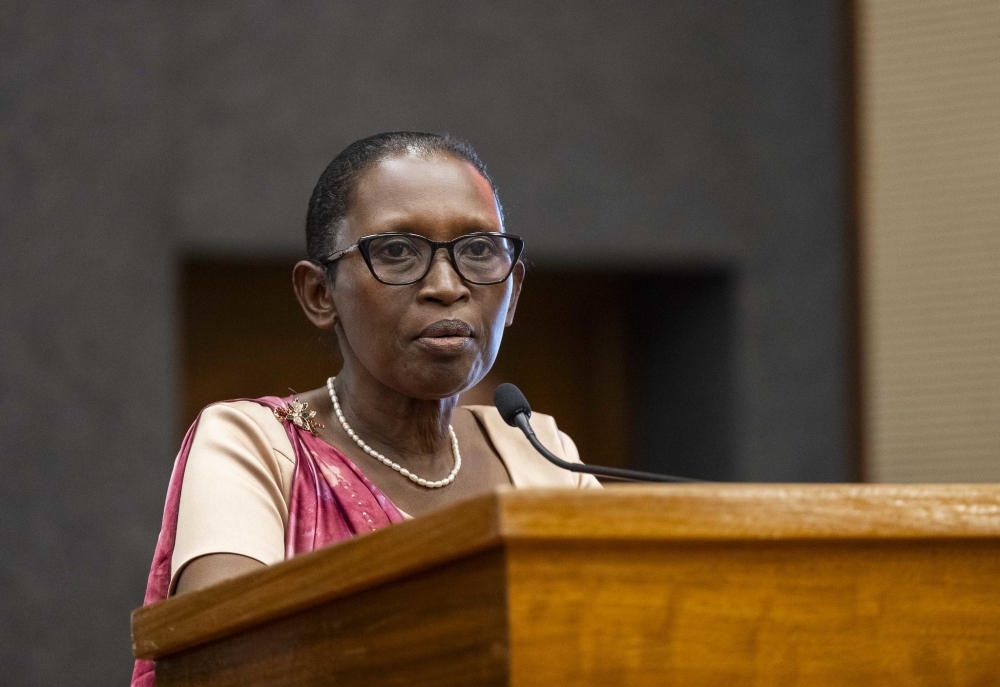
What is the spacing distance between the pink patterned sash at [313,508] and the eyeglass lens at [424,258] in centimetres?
26

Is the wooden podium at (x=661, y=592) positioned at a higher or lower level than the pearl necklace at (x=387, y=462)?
lower

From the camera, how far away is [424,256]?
1.72 m

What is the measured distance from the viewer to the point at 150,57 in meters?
4.48

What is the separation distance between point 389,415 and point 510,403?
10.9 inches

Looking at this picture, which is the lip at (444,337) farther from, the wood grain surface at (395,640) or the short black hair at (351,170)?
the wood grain surface at (395,640)

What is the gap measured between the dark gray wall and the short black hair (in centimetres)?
265

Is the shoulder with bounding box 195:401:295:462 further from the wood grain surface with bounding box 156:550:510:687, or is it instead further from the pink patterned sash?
the wood grain surface with bounding box 156:550:510:687

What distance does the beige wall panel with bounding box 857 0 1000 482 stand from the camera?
4875 millimetres

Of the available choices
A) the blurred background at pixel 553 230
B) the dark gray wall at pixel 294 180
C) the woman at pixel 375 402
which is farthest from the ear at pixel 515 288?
the dark gray wall at pixel 294 180

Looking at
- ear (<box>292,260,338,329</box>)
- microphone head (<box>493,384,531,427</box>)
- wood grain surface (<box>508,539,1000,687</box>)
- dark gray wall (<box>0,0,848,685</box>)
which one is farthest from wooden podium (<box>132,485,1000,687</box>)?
dark gray wall (<box>0,0,848,685</box>)

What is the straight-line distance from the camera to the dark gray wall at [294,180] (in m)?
4.23

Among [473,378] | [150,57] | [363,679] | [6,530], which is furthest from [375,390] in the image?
[150,57]

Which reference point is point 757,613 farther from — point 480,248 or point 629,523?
point 480,248

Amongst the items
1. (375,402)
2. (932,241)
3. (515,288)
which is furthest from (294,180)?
(375,402)
